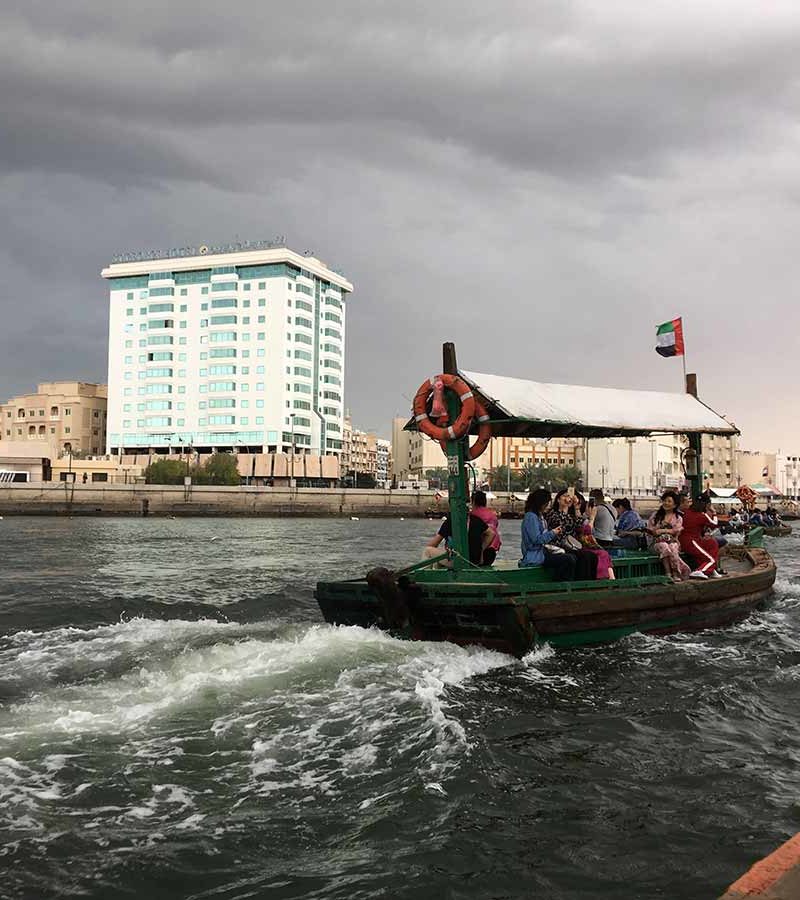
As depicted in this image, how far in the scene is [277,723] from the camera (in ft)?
23.8

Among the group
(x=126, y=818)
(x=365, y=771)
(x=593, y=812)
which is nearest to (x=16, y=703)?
(x=126, y=818)

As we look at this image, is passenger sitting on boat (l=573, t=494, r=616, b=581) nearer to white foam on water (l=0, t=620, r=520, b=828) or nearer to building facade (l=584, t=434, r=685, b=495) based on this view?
white foam on water (l=0, t=620, r=520, b=828)

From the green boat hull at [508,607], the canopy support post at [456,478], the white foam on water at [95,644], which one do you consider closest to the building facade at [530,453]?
the green boat hull at [508,607]

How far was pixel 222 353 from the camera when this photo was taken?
104812 millimetres

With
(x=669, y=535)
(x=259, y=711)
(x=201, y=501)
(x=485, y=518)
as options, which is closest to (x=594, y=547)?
(x=485, y=518)

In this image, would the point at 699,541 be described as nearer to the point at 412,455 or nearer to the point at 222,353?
the point at 222,353

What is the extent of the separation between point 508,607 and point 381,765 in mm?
3964

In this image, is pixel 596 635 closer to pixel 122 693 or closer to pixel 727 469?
pixel 122 693

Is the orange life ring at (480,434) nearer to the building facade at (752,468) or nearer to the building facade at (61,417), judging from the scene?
the building facade at (61,417)

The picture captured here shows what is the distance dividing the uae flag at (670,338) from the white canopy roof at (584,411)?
3.08m

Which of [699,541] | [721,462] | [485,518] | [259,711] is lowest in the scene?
[259,711]

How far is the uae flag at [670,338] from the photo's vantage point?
19.1 meters

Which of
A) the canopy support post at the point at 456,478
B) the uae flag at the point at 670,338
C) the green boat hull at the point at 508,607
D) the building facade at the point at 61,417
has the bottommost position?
the green boat hull at the point at 508,607

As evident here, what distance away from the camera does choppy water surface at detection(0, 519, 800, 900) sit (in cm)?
467
